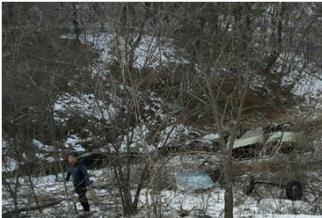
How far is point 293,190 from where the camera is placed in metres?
11.9

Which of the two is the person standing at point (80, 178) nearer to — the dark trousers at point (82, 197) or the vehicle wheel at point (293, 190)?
the dark trousers at point (82, 197)

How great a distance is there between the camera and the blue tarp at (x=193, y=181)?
11.4 metres

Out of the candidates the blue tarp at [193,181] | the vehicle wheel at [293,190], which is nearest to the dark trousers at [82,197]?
the blue tarp at [193,181]

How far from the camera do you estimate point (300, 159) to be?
12766mm

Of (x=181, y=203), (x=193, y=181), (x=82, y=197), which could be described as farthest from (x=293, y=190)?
(x=82, y=197)

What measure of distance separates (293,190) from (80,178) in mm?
4481

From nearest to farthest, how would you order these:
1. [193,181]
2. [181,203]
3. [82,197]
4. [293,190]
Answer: [181,203] < [82,197] < [293,190] < [193,181]

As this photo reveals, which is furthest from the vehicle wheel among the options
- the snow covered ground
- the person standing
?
the person standing

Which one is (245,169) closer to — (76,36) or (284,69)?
(76,36)

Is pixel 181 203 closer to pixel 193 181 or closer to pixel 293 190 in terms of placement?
pixel 193 181

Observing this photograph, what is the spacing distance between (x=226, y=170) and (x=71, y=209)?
4.39m

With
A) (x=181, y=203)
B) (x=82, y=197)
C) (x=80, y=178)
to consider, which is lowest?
(x=181, y=203)

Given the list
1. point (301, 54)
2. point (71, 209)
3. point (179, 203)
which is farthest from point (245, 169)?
point (301, 54)

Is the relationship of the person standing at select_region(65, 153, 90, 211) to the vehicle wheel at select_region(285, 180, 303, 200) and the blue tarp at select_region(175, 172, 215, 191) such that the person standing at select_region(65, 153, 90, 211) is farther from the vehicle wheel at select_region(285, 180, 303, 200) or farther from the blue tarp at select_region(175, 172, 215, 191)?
the vehicle wheel at select_region(285, 180, 303, 200)
